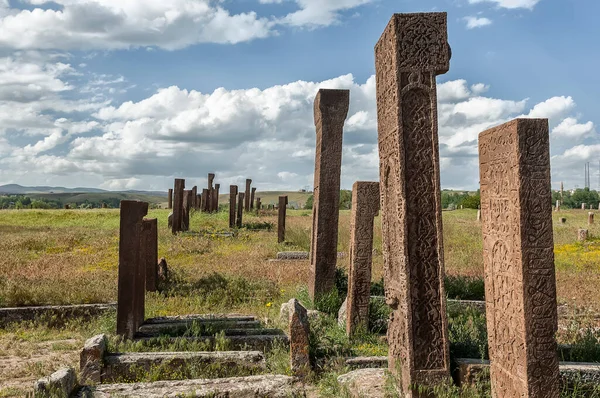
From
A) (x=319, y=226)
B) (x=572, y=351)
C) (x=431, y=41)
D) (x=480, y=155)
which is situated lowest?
(x=572, y=351)

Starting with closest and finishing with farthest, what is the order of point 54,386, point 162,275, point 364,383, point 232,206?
point 54,386 → point 364,383 → point 162,275 → point 232,206

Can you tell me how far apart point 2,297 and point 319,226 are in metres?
5.99

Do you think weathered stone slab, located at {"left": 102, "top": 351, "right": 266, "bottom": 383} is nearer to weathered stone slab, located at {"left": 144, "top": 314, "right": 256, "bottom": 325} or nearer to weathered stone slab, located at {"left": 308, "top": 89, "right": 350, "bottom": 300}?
weathered stone slab, located at {"left": 144, "top": 314, "right": 256, "bottom": 325}

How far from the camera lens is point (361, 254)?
26.0 ft

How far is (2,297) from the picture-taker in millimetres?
10133

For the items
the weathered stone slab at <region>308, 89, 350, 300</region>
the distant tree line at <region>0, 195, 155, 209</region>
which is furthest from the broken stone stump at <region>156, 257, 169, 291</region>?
the distant tree line at <region>0, 195, 155, 209</region>

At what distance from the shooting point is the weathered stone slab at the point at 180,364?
20.2 ft

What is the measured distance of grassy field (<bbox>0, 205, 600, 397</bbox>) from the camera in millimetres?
7461

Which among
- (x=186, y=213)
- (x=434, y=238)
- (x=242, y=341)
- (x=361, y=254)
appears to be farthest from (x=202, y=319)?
(x=186, y=213)

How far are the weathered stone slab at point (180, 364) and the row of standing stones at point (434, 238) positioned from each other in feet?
0.58

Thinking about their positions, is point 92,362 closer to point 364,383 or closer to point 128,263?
point 128,263

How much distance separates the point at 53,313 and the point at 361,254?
5.64m

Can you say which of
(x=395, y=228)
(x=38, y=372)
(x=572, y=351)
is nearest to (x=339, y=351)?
(x=395, y=228)

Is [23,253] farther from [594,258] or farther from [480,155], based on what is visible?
[594,258]
